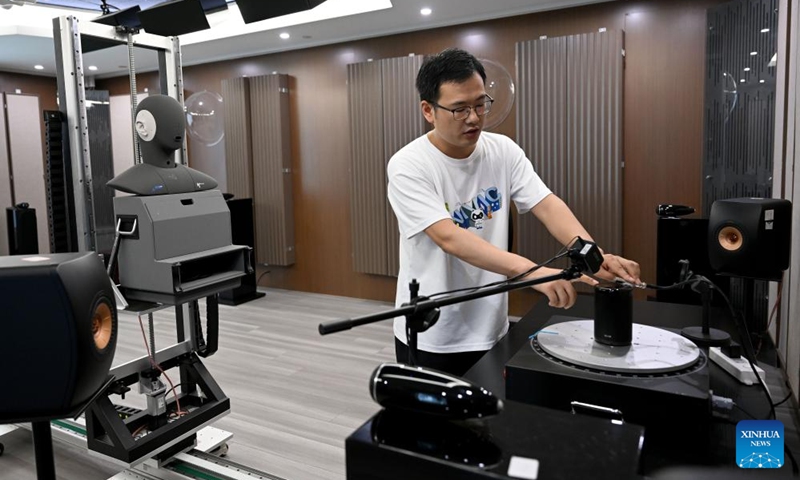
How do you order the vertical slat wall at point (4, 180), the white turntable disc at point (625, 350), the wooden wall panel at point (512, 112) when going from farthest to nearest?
the vertical slat wall at point (4, 180) → the wooden wall panel at point (512, 112) → the white turntable disc at point (625, 350)

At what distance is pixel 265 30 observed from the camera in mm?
5168

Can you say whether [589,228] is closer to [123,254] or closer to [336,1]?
[336,1]

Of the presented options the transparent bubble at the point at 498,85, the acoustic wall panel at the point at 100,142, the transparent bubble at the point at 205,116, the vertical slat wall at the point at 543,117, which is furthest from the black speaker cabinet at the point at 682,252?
the acoustic wall panel at the point at 100,142

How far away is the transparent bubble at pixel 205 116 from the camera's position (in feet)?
20.5

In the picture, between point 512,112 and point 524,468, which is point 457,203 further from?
point 512,112

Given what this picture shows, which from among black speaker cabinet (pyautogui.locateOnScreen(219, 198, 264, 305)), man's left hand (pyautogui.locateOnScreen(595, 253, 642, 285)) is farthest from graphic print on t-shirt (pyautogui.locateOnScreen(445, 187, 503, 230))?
black speaker cabinet (pyautogui.locateOnScreen(219, 198, 264, 305))

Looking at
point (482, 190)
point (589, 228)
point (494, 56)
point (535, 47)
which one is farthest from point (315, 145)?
point (482, 190)

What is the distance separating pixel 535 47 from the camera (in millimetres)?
4562

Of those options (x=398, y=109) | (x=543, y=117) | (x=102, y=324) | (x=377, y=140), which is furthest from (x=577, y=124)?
(x=102, y=324)

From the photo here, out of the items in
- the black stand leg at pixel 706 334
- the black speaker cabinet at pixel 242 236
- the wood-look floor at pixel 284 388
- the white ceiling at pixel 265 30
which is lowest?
the wood-look floor at pixel 284 388

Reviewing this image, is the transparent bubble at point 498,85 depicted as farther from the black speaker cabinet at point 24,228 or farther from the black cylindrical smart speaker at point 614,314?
the black speaker cabinet at point 24,228

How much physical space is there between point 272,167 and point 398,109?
63.1 inches

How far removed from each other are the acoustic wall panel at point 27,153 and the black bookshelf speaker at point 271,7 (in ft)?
19.5

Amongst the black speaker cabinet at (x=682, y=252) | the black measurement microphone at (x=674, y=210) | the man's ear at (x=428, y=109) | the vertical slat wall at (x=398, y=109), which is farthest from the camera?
the vertical slat wall at (x=398, y=109)
